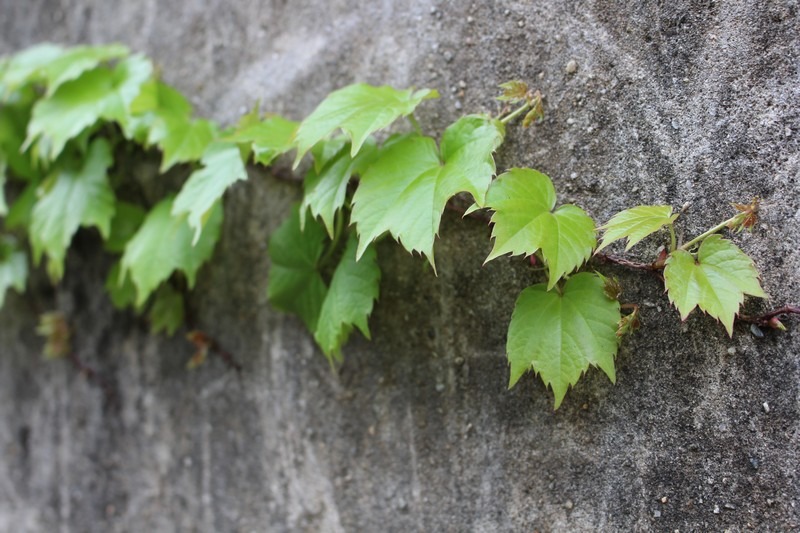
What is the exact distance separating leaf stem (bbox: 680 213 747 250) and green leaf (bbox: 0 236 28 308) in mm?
2161

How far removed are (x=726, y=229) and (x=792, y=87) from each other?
27 cm

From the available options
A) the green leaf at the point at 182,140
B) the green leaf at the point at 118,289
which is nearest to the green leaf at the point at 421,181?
the green leaf at the point at 182,140

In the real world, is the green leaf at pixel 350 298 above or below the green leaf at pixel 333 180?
below

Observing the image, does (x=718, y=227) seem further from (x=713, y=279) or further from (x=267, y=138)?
(x=267, y=138)

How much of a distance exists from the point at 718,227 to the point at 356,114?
2.35ft

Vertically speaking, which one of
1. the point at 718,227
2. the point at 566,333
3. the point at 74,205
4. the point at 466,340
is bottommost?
the point at 466,340

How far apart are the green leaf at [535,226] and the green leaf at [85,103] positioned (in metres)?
1.13

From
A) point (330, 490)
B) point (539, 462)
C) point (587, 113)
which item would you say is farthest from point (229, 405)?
point (587, 113)

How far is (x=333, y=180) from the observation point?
4.25 ft

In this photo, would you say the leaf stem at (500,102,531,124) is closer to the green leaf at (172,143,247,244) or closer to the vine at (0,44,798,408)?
the vine at (0,44,798,408)

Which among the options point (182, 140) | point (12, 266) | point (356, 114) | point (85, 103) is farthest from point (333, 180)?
point (12, 266)

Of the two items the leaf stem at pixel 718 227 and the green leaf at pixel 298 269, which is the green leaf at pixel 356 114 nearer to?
the green leaf at pixel 298 269

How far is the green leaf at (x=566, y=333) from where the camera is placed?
3.80 feet

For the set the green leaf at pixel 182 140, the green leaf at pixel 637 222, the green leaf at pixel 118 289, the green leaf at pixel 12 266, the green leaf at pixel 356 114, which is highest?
the green leaf at pixel 356 114
